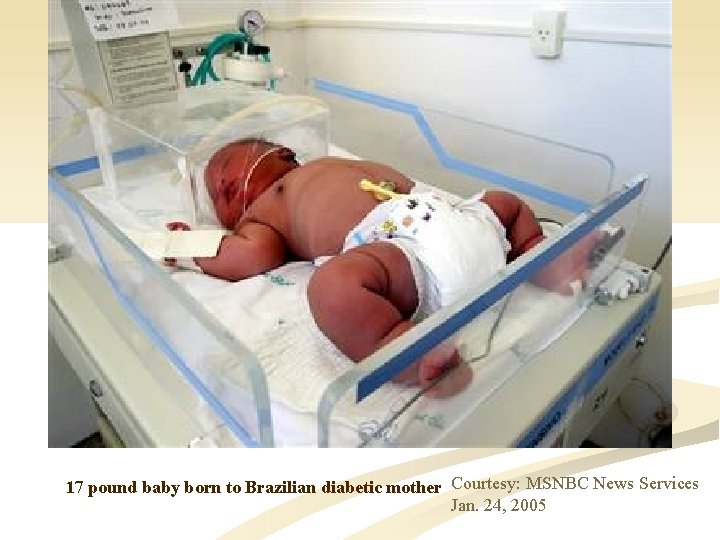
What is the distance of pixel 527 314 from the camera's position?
85 cm

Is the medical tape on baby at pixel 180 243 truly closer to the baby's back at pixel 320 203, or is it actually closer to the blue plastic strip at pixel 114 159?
the baby's back at pixel 320 203

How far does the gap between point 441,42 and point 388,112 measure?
0.23m

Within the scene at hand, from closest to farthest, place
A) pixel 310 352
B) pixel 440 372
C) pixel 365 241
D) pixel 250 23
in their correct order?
1. pixel 440 372
2. pixel 310 352
3. pixel 365 241
4. pixel 250 23

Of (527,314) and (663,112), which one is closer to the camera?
(527,314)

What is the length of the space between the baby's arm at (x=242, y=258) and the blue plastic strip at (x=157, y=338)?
0.15 metres

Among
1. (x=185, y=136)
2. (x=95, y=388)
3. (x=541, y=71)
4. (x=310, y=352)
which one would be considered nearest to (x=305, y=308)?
(x=310, y=352)

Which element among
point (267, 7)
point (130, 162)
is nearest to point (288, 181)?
point (130, 162)

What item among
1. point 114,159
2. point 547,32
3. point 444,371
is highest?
point 547,32

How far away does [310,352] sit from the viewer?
2.56 feet

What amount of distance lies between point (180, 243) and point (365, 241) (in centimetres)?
33

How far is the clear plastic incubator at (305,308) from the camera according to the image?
2.10 feet

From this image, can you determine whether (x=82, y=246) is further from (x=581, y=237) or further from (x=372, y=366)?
(x=581, y=237)

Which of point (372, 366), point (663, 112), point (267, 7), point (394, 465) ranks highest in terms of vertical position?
point (267, 7)

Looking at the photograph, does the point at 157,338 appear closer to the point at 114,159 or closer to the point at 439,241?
the point at 439,241
